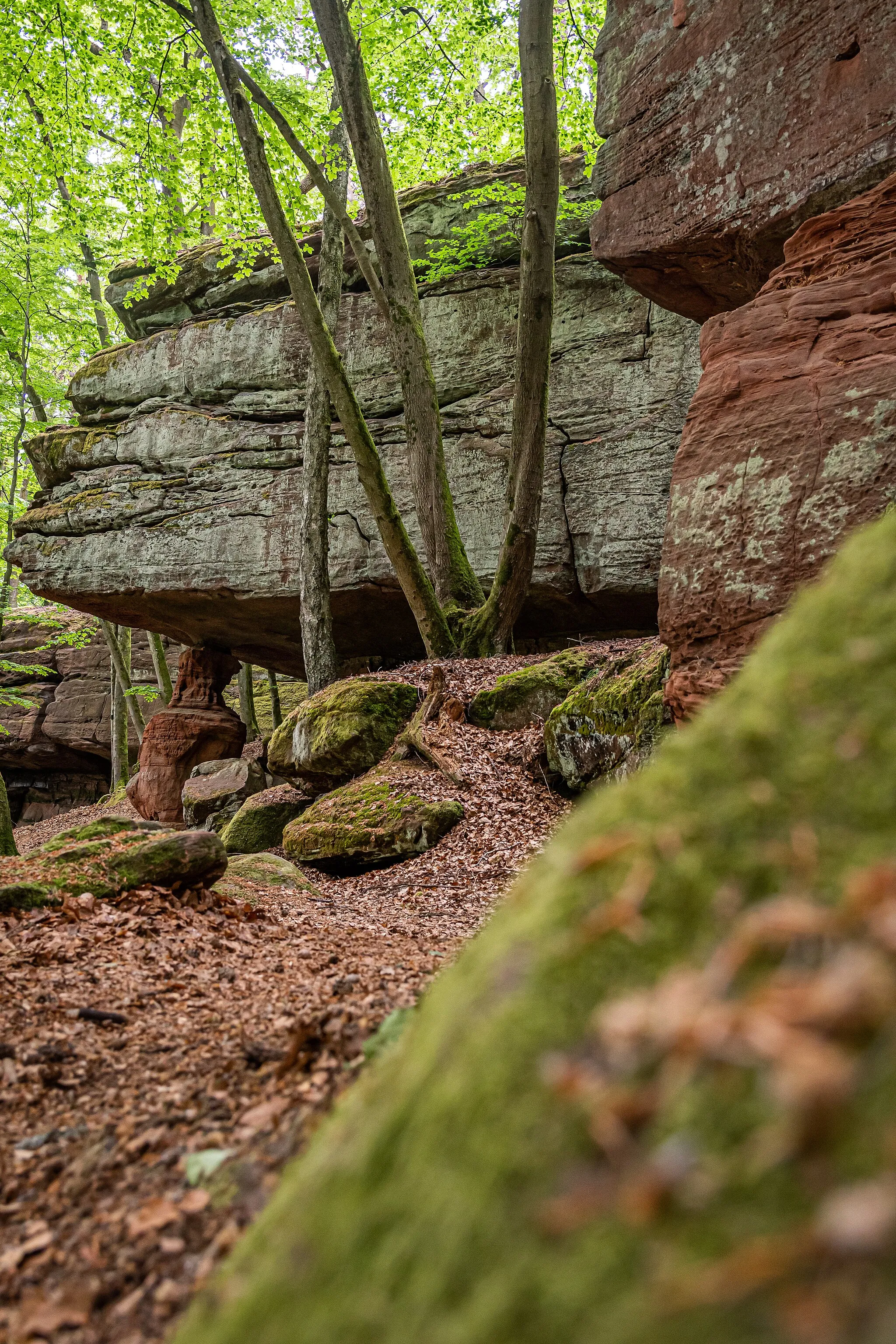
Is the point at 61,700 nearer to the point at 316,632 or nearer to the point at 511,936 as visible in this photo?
the point at 316,632

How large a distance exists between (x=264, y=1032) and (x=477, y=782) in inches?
202

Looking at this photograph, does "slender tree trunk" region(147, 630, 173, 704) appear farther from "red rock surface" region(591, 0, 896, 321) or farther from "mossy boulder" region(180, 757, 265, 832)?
"red rock surface" region(591, 0, 896, 321)

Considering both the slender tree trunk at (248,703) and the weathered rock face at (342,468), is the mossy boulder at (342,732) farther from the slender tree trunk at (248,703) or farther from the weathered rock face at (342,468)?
the slender tree trunk at (248,703)

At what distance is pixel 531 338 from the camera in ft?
30.0

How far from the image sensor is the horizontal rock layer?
11727 mm

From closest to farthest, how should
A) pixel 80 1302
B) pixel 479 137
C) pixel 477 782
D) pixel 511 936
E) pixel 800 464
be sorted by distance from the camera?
pixel 511 936 < pixel 80 1302 < pixel 800 464 < pixel 477 782 < pixel 479 137

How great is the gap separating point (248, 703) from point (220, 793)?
5.24 meters

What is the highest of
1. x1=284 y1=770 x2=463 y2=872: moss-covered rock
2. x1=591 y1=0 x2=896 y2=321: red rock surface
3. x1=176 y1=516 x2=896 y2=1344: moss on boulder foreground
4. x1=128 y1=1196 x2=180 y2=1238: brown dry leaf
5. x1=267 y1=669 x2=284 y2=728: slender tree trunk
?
x1=591 y1=0 x2=896 y2=321: red rock surface

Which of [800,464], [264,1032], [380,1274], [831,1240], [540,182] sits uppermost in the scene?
[540,182]

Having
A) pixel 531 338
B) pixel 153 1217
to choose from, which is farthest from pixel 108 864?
pixel 531 338

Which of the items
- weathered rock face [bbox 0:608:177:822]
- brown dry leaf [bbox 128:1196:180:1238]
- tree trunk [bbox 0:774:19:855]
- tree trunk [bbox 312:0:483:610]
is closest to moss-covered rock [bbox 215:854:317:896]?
tree trunk [bbox 0:774:19:855]

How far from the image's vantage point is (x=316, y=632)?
37.8 feet

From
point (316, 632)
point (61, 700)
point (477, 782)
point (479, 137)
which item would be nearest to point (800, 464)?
point (477, 782)

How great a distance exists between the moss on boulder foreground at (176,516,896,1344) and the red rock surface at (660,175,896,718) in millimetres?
3733
